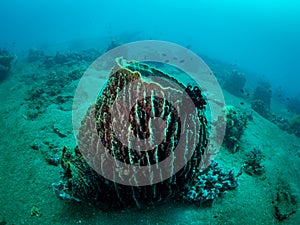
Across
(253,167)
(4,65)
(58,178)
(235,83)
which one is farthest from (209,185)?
(235,83)

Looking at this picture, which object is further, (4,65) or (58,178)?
(4,65)

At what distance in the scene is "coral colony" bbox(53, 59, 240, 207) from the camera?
2.99 metres

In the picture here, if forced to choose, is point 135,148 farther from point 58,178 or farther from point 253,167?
point 253,167

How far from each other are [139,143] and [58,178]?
2.19m

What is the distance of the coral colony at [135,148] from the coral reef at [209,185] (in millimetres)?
16

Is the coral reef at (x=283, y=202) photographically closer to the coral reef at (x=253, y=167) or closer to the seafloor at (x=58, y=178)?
the seafloor at (x=58, y=178)

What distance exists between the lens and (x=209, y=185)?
3.99m

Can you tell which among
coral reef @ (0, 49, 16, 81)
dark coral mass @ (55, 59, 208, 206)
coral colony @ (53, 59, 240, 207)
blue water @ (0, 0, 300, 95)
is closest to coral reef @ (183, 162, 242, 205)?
coral colony @ (53, 59, 240, 207)

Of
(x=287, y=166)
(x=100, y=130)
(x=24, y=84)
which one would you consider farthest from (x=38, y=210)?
(x=24, y=84)

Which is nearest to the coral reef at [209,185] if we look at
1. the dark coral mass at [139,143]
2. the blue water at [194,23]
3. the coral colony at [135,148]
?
the coral colony at [135,148]

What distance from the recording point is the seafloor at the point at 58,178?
334 cm

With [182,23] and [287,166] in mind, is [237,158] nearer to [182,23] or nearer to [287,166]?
[287,166]

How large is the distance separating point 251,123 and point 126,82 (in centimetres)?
784

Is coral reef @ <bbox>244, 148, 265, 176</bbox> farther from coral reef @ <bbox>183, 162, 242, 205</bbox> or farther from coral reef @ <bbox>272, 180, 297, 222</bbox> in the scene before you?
coral reef @ <bbox>183, 162, 242, 205</bbox>
